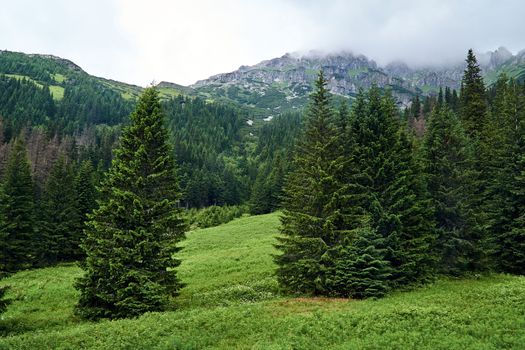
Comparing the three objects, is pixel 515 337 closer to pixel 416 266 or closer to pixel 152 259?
pixel 416 266

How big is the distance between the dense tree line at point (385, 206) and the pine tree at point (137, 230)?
8084 mm

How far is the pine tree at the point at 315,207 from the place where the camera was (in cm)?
2455

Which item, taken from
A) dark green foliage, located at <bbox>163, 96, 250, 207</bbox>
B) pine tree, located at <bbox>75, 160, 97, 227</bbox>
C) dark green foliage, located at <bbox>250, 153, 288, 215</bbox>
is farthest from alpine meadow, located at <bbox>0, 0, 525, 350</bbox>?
dark green foliage, located at <bbox>163, 96, 250, 207</bbox>

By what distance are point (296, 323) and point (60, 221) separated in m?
44.0

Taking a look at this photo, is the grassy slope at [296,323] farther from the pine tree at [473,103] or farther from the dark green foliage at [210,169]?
the dark green foliage at [210,169]

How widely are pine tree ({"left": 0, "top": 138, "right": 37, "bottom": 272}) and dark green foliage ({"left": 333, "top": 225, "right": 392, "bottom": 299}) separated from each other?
3871 centimetres

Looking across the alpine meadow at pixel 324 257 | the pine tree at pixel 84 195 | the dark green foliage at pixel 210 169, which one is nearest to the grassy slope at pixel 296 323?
the alpine meadow at pixel 324 257

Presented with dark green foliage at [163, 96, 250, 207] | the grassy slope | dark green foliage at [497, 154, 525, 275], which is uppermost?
dark green foliage at [163, 96, 250, 207]

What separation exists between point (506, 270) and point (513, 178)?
26.0 feet

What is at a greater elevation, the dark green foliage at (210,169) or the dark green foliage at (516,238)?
the dark green foliage at (210,169)

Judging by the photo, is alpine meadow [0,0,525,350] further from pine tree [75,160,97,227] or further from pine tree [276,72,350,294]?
pine tree [75,160,97,227]

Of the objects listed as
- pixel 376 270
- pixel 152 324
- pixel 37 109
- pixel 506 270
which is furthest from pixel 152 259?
pixel 37 109

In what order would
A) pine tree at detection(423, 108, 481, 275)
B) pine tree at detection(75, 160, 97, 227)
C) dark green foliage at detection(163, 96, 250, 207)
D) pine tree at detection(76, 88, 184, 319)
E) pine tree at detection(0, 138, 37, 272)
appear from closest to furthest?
pine tree at detection(76, 88, 184, 319) → pine tree at detection(423, 108, 481, 275) → pine tree at detection(0, 138, 37, 272) → pine tree at detection(75, 160, 97, 227) → dark green foliage at detection(163, 96, 250, 207)

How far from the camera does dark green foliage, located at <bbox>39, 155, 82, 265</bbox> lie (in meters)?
49.2
